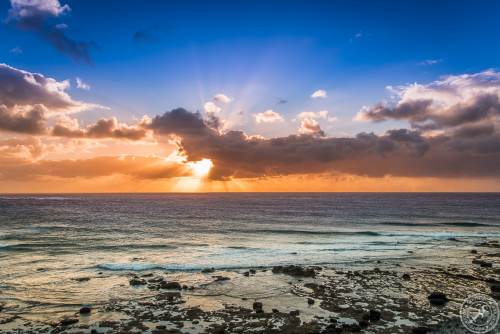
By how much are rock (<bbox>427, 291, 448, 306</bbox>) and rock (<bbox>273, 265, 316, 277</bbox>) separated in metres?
9.63

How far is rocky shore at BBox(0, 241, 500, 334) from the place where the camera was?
19.4 meters

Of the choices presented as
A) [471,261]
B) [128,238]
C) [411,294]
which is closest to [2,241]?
[128,238]

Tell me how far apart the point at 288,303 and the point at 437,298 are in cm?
1001

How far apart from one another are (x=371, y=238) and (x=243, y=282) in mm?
34765

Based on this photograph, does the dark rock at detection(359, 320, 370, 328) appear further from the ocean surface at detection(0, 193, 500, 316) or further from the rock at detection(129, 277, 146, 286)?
the rock at detection(129, 277, 146, 286)

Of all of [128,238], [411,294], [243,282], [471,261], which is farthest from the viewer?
[128,238]

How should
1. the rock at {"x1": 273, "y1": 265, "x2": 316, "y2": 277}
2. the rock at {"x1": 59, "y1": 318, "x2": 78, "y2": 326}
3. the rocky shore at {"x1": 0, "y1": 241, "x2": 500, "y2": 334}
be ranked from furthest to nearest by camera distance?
the rock at {"x1": 273, "y1": 265, "x2": 316, "y2": 277}, the rock at {"x1": 59, "y1": 318, "x2": 78, "y2": 326}, the rocky shore at {"x1": 0, "y1": 241, "x2": 500, "y2": 334}

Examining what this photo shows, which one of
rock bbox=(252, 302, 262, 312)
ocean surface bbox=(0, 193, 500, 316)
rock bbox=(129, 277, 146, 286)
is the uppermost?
rock bbox=(252, 302, 262, 312)

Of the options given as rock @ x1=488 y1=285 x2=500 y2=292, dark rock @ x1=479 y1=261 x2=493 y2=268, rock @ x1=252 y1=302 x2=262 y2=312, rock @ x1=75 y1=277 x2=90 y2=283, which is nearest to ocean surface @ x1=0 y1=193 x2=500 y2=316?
rock @ x1=75 y1=277 x2=90 y2=283

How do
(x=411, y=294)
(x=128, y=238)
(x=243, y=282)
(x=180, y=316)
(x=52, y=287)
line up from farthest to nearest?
1. (x=128, y=238)
2. (x=243, y=282)
3. (x=52, y=287)
4. (x=411, y=294)
5. (x=180, y=316)

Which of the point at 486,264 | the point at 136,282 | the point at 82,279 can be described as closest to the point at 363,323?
the point at 136,282

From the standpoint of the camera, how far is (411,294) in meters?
25.6

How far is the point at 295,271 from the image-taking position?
32.1 metres

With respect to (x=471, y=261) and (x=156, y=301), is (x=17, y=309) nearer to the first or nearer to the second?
(x=156, y=301)
